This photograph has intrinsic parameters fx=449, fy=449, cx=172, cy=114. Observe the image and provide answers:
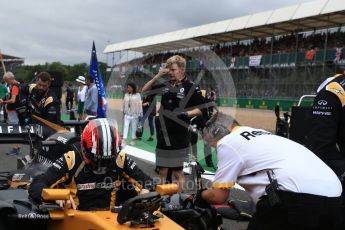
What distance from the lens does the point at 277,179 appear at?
2.82 m

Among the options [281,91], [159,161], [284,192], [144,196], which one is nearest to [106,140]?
[144,196]

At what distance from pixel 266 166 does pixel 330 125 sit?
A: 2.45ft

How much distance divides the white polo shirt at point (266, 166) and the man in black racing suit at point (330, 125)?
365 millimetres

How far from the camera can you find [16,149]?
9.58m

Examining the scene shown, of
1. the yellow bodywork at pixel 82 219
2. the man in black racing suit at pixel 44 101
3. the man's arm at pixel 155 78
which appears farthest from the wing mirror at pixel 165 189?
the man in black racing suit at pixel 44 101

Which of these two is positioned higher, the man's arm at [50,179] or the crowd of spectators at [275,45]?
the crowd of spectators at [275,45]

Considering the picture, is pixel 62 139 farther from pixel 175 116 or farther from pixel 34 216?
pixel 34 216

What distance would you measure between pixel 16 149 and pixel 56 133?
4.72 meters

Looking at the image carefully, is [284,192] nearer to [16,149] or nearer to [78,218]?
[78,218]

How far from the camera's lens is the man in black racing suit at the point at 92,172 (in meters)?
3.29

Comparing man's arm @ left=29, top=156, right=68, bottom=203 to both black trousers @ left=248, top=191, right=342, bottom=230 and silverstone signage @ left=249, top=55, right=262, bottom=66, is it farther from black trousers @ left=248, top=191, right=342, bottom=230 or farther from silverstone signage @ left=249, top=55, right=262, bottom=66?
silverstone signage @ left=249, top=55, right=262, bottom=66

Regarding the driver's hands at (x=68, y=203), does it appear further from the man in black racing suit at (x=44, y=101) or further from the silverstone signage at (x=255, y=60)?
the silverstone signage at (x=255, y=60)

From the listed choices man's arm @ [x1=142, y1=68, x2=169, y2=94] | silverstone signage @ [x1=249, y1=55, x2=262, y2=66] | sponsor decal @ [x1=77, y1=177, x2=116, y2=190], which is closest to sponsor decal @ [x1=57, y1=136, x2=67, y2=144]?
man's arm @ [x1=142, y1=68, x2=169, y2=94]

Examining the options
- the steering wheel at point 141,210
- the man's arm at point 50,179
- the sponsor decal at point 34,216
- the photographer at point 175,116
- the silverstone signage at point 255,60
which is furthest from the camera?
the silverstone signage at point 255,60
